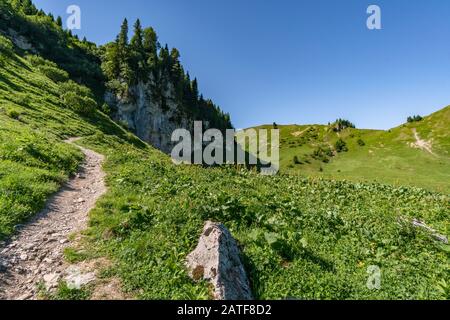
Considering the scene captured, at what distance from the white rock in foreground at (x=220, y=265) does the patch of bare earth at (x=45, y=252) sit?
9.47 ft

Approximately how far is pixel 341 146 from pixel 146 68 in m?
83.1

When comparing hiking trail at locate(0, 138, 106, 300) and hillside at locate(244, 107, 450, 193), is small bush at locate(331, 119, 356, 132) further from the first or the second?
hiking trail at locate(0, 138, 106, 300)

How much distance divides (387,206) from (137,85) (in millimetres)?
84983

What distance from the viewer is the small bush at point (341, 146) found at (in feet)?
394

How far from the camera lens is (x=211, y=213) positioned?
39.9 ft

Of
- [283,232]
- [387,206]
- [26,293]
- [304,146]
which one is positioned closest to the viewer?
[26,293]

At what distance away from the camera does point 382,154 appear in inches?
4018

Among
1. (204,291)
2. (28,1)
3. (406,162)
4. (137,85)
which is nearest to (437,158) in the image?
(406,162)

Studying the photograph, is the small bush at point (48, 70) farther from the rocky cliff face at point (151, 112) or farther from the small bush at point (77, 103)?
the rocky cliff face at point (151, 112)

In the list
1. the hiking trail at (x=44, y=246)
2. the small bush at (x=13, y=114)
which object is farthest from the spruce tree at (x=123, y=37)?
the hiking trail at (x=44, y=246)

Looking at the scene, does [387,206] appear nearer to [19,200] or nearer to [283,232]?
[283,232]

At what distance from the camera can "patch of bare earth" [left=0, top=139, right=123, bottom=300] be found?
7609mm

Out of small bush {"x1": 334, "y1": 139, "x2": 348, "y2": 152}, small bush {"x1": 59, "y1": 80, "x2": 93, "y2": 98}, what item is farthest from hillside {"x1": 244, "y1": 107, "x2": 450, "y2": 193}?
small bush {"x1": 59, "y1": 80, "x2": 93, "y2": 98}

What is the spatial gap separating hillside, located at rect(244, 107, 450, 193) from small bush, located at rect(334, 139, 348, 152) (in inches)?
56.2
